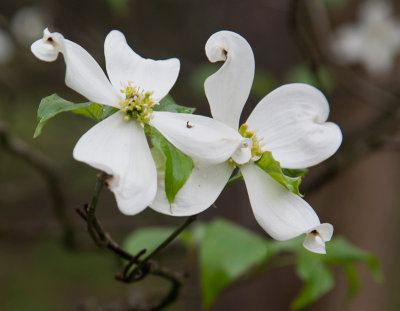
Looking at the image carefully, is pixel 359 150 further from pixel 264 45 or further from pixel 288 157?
pixel 264 45

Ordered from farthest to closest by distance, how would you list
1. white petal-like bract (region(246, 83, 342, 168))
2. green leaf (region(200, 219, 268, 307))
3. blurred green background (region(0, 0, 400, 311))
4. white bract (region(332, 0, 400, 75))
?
white bract (region(332, 0, 400, 75)) < blurred green background (region(0, 0, 400, 311)) < green leaf (region(200, 219, 268, 307)) < white petal-like bract (region(246, 83, 342, 168))

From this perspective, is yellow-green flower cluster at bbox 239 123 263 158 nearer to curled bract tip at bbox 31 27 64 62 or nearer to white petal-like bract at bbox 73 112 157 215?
white petal-like bract at bbox 73 112 157 215

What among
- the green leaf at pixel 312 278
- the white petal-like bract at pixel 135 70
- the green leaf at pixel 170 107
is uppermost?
the white petal-like bract at pixel 135 70

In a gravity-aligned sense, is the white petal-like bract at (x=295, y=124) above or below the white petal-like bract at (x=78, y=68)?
below

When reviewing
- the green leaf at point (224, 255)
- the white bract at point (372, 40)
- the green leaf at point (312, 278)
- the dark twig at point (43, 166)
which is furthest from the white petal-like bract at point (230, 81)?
the white bract at point (372, 40)

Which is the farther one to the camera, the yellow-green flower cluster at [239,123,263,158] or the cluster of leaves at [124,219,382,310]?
the cluster of leaves at [124,219,382,310]

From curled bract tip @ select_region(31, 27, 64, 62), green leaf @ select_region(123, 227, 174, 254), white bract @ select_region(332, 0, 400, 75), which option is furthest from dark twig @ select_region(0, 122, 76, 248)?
white bract @ select_region(332, 0, 400, 75)

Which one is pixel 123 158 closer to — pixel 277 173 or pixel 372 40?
pixel 277 173

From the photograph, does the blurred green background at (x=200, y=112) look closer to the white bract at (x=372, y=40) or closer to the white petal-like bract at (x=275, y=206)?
the white bract at (x=372, y=40)
